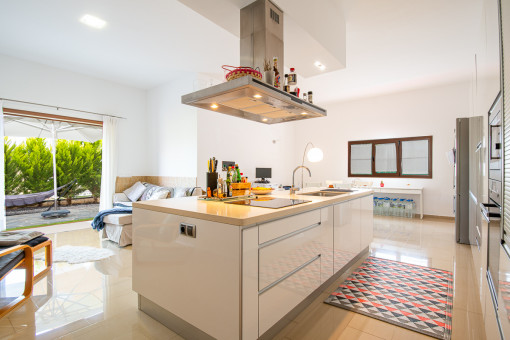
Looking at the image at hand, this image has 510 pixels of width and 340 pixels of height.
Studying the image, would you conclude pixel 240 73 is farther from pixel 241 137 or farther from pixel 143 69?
pixel 241 137

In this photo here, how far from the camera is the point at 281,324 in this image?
175cm

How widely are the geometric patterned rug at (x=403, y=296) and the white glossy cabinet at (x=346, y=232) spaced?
0.85ft

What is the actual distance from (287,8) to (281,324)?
2.59 meters

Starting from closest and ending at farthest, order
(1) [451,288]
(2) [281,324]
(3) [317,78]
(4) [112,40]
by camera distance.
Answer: (2) [281,324] → (1) [451,288] → (4) [112,40] → (3) [317,78]

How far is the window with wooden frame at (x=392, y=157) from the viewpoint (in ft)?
20.3

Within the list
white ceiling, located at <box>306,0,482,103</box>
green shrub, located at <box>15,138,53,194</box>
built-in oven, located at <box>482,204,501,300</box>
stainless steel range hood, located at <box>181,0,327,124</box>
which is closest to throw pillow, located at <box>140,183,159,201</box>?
green shrub, located at <box>15,138,53,194</box>

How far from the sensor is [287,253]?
66.5 inches

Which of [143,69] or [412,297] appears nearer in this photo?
[412,297]

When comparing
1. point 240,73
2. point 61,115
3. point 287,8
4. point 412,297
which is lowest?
point 412,297

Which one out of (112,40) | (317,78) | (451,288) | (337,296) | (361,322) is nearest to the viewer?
(361,322)

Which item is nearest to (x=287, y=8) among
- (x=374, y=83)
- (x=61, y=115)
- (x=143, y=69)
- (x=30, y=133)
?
(x=143, y=69)

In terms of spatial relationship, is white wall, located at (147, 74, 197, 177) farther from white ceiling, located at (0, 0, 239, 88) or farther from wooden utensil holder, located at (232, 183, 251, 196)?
wooden utensil holder, located at (232, 183, 251, 196)

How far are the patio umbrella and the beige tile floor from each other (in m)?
2.91

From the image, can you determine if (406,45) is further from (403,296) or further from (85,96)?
(85,96)
